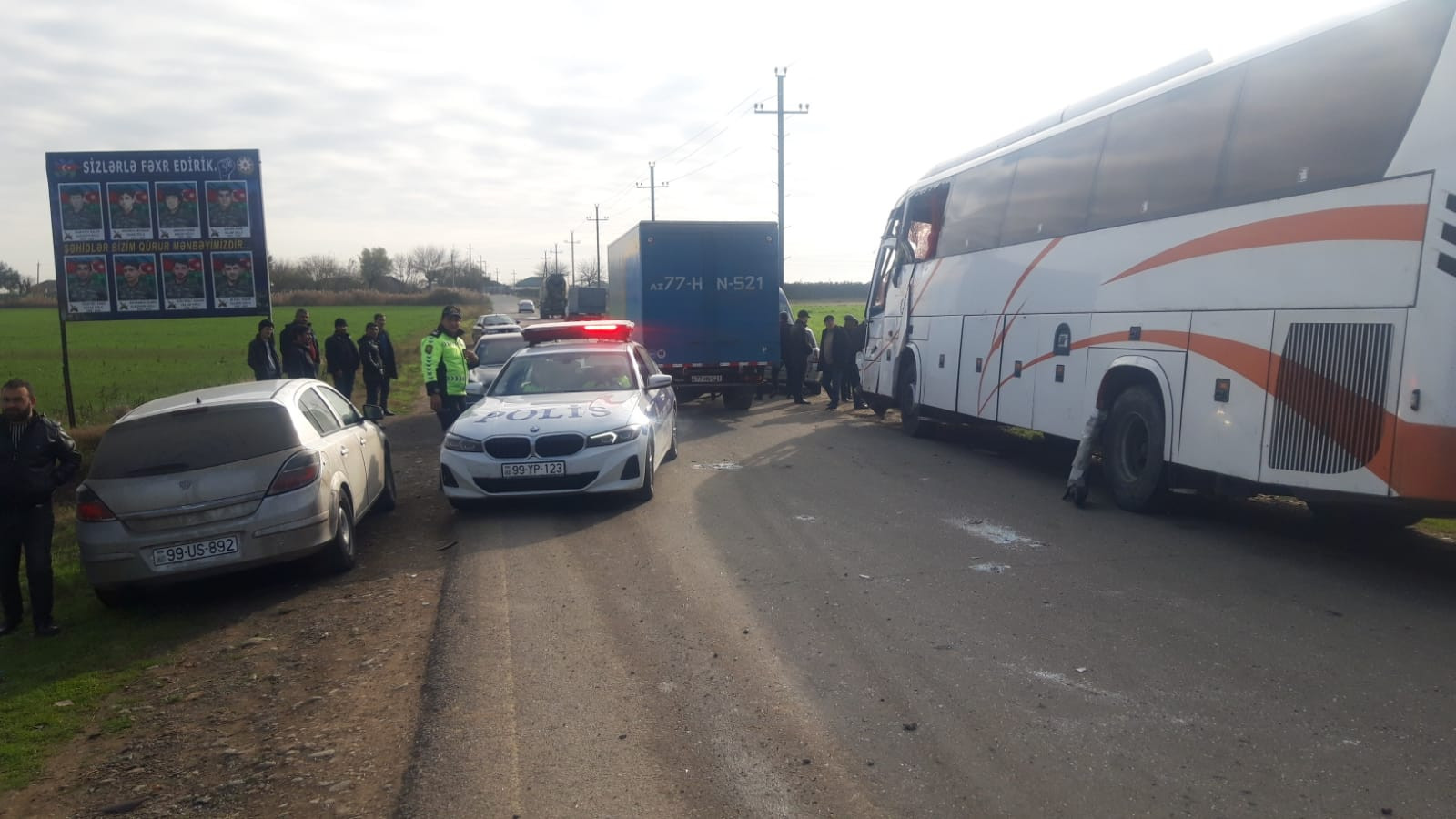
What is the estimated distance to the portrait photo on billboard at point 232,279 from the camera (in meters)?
15.3

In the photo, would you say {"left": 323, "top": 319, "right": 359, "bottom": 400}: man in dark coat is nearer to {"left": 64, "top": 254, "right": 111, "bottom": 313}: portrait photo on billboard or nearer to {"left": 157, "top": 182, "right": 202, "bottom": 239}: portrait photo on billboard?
{"left": 157, "top": 182, "right": 202, "bottom": 239}: portrait photo on billboard

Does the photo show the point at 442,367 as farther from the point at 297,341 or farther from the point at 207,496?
the point at 207,496

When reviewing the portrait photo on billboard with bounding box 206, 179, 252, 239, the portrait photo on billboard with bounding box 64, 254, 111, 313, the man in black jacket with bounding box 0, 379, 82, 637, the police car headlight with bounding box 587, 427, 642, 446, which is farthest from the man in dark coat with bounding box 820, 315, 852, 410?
the man in black jacket with bounding box 0, 379, 82, 637

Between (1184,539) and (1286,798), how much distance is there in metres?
4.76

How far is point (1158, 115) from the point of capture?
939 centimetres

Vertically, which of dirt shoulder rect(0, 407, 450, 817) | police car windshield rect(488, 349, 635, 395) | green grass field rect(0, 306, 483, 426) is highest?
police car windshield rect(488, 349, 635, 395)

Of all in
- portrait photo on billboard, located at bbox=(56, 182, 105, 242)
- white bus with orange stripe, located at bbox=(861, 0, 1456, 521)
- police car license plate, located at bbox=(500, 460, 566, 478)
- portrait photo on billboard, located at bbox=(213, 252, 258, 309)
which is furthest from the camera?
portrait photo on billboard, located at bbox=(213, 252, 258, 309)

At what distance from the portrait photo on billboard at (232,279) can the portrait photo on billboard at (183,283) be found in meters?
0.20

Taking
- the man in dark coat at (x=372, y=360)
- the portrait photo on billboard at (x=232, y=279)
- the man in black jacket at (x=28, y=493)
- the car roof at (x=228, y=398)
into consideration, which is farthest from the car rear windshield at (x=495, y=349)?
the man in black jacket at (x=28, y=493)

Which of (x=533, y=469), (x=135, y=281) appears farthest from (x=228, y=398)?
(x=135, y=281)

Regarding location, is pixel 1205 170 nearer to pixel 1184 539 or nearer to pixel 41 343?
pixel 1184 539

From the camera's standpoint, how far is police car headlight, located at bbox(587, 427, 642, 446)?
9602 millimetres

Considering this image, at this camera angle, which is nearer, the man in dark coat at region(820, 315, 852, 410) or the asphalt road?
the asphalt road

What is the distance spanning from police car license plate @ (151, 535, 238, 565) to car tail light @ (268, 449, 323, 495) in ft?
1.42
